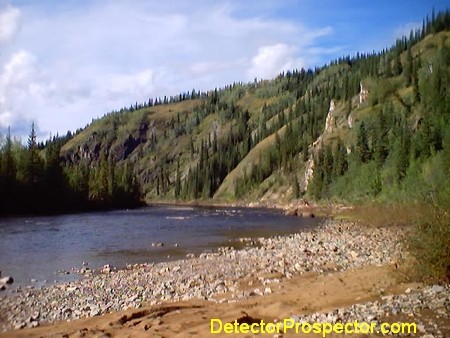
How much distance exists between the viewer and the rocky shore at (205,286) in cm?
1175

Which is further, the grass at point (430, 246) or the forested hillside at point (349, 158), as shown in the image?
the forested hillside at point (349, 158)

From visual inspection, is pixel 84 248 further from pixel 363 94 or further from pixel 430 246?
pixel 363 94

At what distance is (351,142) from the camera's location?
138 metres

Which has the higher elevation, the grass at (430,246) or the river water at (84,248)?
the grass at (430,246)

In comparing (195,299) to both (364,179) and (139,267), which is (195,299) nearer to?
(139,267)

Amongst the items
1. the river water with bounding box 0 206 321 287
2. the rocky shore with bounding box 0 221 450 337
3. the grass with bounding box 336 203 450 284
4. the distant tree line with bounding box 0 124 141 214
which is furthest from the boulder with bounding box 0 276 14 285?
the distant tree line with bounding box 0 124 141 214

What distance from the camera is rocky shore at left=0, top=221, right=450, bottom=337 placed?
11750 millimetres

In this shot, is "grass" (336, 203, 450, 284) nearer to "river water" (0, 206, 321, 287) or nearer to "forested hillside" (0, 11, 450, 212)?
"forested hillside" (0, 11, 450, 212)

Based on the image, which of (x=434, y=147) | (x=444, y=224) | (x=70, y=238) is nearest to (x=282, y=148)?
(x=434, y=147)

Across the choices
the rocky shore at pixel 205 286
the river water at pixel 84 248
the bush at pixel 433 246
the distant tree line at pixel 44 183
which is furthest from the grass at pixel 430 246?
the distant tree line at pixel 44 183

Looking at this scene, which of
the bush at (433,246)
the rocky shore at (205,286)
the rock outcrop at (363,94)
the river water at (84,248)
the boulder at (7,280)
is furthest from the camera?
the rock outcrop at (363,94)

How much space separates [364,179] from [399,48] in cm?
11913

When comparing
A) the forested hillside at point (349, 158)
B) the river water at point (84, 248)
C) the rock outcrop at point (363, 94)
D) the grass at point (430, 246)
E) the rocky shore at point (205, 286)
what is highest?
the rock outcrop at point (363, 94)

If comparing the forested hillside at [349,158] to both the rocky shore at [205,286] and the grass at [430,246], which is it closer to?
the grass at [430,246]
